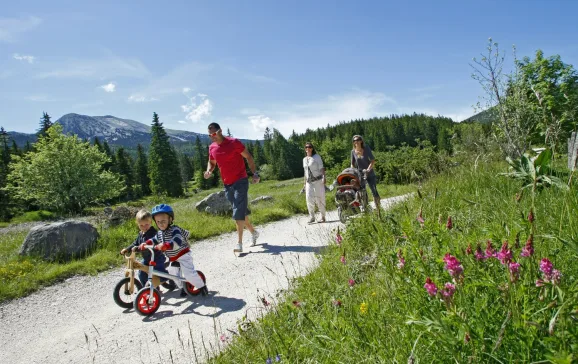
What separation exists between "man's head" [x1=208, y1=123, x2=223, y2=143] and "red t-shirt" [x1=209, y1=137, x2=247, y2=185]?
0.19 meters

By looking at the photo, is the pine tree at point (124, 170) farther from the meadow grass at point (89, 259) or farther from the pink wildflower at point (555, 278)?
the pink wildflower at point (555, 278)

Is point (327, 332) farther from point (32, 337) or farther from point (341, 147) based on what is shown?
point (341, 147)

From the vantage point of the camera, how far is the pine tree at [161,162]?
56.5 meters

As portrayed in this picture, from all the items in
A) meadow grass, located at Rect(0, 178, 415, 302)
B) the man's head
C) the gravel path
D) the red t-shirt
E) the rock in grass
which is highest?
the man's head

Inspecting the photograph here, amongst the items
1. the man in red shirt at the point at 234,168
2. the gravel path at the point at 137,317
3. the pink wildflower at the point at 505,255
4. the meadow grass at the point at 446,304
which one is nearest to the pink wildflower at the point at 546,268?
the meadow grass at the point at 446,304

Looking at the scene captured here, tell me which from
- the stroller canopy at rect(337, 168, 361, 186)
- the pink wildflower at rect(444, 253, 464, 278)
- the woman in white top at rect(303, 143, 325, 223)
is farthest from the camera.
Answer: the woman in white top at rect(303, 143, 325, 223)

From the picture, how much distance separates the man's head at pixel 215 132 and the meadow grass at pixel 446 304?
381 cm

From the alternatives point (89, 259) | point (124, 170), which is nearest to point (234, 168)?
point (89, 259)

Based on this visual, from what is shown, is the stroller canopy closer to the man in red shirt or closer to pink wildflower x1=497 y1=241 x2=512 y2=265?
the man in red shirt

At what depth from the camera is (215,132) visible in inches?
266

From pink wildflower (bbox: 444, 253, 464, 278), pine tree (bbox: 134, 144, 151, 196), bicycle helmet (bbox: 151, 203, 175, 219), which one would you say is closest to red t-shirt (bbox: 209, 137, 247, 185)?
bicycle helmet (bbox: 151, 203, 175, 219)

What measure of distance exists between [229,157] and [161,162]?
182 feet

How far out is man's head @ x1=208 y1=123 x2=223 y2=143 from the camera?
6.77 m

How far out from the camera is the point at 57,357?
3717mm
